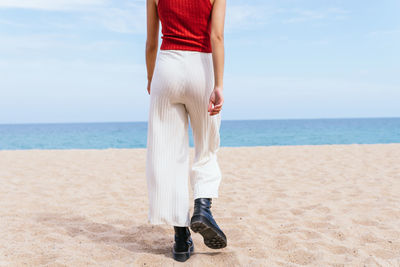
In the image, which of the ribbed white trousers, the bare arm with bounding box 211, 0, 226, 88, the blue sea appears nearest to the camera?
the bare arm with bounding box 211, 0, 226, 88

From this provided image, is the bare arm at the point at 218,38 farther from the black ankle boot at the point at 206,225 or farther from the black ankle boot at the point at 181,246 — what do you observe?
the black ankle boot at the point at 181,246

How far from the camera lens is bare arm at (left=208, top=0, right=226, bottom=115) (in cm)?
216

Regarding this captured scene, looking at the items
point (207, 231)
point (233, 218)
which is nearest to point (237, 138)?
point (233, 218)

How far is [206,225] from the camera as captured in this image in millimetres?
2189

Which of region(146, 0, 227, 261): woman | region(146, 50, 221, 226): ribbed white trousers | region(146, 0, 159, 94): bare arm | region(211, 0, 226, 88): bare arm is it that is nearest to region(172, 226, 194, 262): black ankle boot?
region(146, 0, 227, 261): woman

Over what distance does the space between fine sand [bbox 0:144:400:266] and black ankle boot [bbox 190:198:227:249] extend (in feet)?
0.60

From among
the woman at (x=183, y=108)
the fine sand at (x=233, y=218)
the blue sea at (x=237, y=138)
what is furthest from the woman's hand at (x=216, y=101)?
the blue sea at (x=237, y=138)

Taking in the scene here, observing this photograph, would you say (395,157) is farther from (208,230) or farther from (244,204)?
(208,230)

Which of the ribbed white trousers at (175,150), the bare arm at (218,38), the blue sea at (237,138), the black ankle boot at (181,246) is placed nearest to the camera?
the bare arm at (218,38)

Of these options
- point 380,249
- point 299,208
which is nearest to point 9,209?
point 299,208

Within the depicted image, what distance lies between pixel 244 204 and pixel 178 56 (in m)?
2.30

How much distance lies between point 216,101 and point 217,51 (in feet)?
0.99

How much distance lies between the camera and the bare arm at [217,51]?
2160 mm

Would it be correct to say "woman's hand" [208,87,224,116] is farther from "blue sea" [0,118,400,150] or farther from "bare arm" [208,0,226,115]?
"blue sea" [0,118,400,150]
